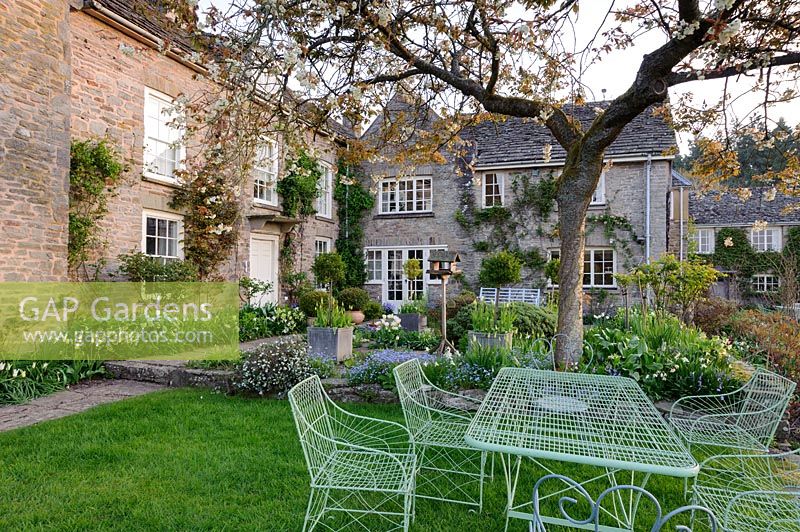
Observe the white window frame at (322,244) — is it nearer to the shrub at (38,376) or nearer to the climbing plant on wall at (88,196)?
the climbing plant on wall at (88,196)

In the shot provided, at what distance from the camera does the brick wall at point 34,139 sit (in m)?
7.10

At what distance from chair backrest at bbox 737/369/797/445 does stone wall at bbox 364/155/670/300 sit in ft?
34.8

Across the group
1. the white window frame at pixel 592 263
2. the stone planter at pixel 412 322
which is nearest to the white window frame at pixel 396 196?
the white window frame at pixel 592 263

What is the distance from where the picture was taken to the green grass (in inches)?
125

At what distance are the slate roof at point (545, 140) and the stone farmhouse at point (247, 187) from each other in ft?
0.17

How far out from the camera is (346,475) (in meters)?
2.95

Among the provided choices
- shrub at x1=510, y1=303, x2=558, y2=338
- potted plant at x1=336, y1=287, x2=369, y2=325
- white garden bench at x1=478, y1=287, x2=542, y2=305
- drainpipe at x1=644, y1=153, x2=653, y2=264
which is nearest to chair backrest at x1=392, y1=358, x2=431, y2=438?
shrub at x1=510, y1=303, x2=558, y2=338

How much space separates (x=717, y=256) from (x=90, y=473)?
26.6m

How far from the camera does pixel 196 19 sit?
4.22 m

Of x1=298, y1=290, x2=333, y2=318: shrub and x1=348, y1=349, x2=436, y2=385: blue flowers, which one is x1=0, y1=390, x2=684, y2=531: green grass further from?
x1=298, y1=290, x2=333, y2=318: shrub

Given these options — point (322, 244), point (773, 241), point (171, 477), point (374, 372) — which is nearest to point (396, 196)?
point (322, 244)

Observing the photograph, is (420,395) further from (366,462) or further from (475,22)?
(475,22)

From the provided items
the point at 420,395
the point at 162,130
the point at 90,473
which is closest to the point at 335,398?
the point at 420,395

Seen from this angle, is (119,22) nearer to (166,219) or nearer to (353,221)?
(166,219)
